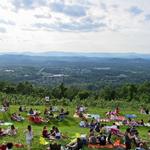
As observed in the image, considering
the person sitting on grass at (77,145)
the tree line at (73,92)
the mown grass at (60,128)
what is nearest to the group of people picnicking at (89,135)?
the person sitting on grass at (77,145)

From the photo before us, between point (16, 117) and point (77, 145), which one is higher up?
point (77, 145)

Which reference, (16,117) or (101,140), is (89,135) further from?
(16,117)

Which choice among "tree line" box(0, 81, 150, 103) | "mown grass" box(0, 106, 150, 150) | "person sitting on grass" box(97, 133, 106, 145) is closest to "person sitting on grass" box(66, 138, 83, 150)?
"mown grass" box(0, 106, 150, 150)

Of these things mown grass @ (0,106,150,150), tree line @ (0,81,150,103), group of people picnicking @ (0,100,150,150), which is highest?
group of people picnicking @ (0,100,150,150)

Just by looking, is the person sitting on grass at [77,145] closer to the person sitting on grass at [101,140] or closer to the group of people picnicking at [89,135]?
the group of people picnicking at [89,135]

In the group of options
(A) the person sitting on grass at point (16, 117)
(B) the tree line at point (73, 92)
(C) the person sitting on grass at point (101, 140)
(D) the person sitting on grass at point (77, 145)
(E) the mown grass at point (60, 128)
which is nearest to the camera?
(D) the person sitting on grass at point (77, 145)

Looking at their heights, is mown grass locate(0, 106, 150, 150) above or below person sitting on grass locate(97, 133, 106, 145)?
below

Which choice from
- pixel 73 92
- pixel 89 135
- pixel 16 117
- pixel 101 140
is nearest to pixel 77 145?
pixel 101 140

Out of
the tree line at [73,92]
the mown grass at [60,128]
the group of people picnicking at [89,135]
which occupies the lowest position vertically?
the tree line at [73,92]

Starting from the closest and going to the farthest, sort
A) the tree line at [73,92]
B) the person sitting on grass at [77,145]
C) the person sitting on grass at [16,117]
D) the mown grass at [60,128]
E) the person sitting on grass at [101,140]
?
the person sitting on grass at [77,145] → the person sitting on grass at [101,140] → the mown grass at [60,128] → the person sitting on grass at [16,117] → the tree line at [73,92]

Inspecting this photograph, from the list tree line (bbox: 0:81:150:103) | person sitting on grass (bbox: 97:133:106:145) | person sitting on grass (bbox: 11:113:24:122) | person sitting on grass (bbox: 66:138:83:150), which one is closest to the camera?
person sitting on grass (bbox: 66:138:83:150)

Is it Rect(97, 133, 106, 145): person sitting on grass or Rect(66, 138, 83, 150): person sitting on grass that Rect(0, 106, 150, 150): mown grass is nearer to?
Rect(97, 133, 106, 145): person sitting on grass

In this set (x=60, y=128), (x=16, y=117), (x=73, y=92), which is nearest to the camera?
(x=60, y=128)

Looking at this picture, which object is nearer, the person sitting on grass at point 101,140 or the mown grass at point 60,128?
the person sitting on grass at point 101,140
